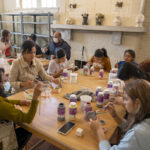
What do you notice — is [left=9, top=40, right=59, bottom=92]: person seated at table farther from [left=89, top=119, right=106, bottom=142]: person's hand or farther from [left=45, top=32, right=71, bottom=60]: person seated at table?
[left=45, top=32, right=71, bottom=60]: person seated at table

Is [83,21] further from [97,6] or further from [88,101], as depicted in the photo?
[88,101]

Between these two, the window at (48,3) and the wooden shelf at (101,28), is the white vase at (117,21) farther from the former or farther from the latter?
the window at (48,3)

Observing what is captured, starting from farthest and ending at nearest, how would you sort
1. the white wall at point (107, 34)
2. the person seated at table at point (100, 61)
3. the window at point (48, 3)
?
the window at point (48, 3) < the white wall at point (107, 34) < the person seated at table at point (100, 61)

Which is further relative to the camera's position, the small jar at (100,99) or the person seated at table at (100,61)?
the person seated at table at (100,61)

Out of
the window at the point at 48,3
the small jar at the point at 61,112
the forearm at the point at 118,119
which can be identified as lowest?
the forearm at the point at 118,119

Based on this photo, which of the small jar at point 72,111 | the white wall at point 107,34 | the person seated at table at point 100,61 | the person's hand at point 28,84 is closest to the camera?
the small jar at point 72,111

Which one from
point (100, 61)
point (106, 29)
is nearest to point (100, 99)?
point (100, 61)

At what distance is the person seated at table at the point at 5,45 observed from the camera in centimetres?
353

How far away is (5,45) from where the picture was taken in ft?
11.9

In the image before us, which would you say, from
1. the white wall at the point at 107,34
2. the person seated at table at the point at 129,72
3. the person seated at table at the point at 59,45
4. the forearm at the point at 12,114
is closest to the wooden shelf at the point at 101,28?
the white wall at the point at 107,34

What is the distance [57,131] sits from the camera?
110 cm

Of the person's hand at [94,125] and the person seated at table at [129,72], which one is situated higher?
the person seated at table at [129,72]

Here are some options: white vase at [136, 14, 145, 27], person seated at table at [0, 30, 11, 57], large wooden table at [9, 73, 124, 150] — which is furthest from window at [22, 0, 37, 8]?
large wooden table at [9, 73, 124, 150]

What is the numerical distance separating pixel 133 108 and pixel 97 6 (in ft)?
12.4
